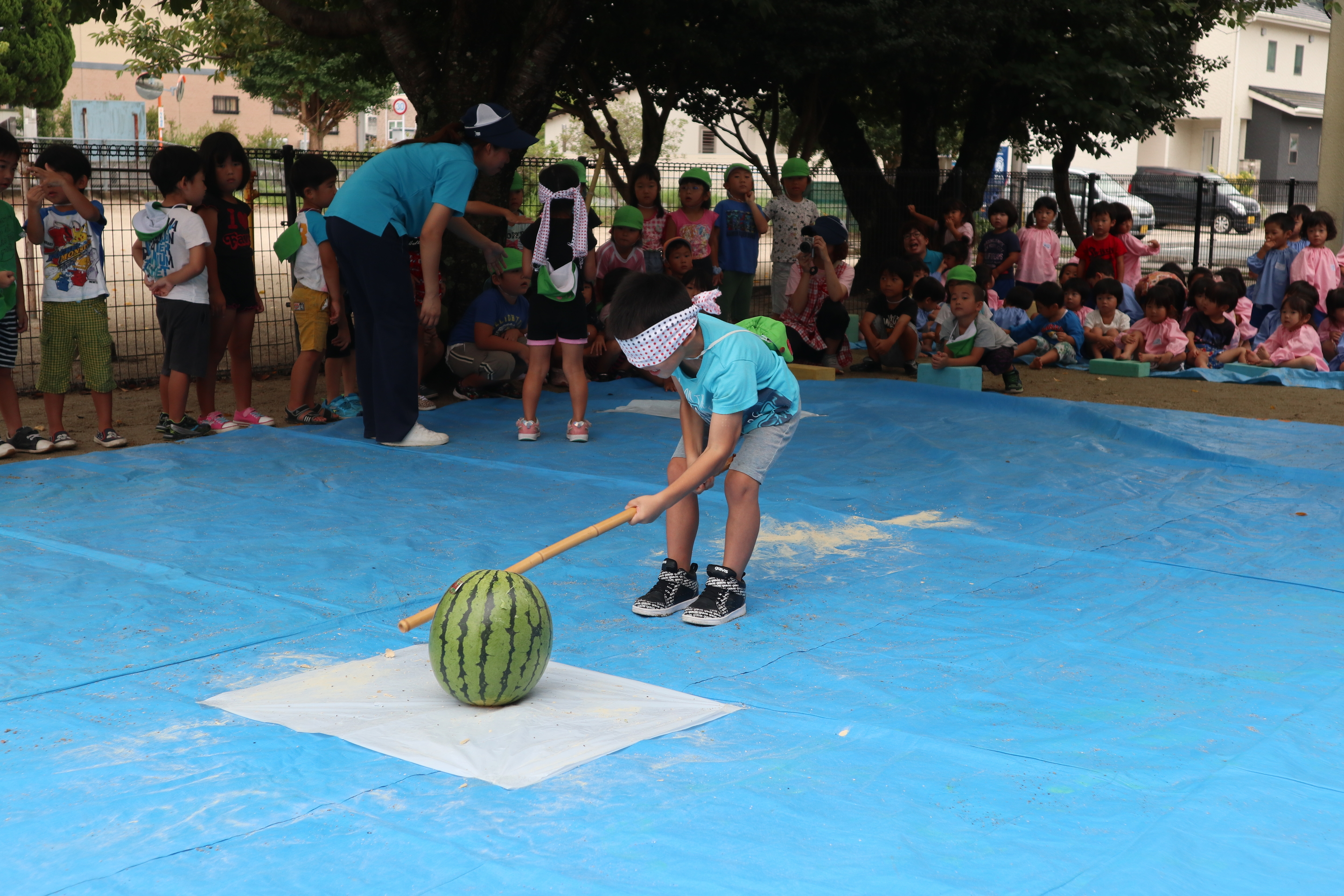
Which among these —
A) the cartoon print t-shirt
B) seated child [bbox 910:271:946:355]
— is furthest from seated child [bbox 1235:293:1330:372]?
the cartoon print t-shirt

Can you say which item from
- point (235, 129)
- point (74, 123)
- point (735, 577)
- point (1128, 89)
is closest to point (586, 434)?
point (735, 577)

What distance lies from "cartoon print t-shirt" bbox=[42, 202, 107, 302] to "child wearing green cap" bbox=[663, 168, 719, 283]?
4.40 meters

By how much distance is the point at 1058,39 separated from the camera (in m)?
13.8

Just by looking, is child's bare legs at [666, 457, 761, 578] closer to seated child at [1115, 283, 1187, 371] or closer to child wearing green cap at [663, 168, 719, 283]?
child wearing green cap at [663, 168, 719, 283]

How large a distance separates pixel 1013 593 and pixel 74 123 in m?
39.4

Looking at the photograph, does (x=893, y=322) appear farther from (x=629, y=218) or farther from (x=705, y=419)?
(x=705, y=419)

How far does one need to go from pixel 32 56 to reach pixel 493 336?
31263 mm

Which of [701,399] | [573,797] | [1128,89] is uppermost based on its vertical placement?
[1128,89]

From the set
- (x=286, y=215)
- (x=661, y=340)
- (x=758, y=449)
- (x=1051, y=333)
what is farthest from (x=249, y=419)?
(x=1051, y=333)

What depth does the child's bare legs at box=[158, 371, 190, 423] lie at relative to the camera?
23.3ft

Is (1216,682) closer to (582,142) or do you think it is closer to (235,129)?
(582,142)

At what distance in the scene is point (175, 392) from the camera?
7105mm


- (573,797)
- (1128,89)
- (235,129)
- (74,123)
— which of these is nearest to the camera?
(573,797)

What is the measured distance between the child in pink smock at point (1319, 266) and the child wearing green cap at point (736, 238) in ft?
16.5
